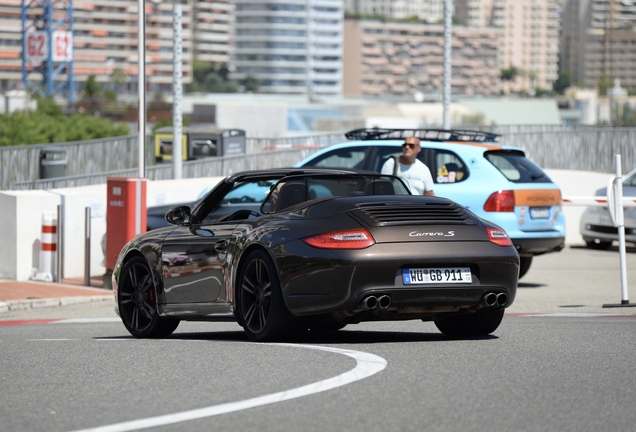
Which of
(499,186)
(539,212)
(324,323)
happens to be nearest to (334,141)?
(539,212)

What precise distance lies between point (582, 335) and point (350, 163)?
25.2ft

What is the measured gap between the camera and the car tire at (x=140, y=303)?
10148 mm

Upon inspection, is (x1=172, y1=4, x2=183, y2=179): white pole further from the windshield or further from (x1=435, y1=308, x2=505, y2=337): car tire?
(x1=435, y1=308, x2=505, y2=337): car tire

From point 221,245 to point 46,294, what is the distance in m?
7.14

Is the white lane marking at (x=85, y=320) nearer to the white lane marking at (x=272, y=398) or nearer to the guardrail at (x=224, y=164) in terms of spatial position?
the white lane marking at (x=272, y=398)

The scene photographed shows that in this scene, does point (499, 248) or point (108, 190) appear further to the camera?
point (108, 190)

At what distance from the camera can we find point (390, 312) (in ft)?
27.7

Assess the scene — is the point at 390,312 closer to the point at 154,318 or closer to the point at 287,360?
the point at 287,360

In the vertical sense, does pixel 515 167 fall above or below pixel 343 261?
above

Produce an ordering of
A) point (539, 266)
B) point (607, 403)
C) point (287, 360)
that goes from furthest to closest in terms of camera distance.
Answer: point (539, 266)
point (287, 360)
point (607, 403)

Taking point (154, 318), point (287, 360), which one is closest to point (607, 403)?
point (287, 360)

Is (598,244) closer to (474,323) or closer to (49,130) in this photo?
(474,323)

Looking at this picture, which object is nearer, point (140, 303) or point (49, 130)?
point (140, 303)

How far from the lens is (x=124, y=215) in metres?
16.5
